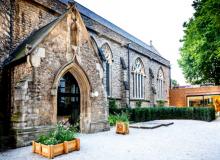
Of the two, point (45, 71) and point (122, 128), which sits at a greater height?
point (45, 71)

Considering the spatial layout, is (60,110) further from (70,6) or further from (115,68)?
(115,68)

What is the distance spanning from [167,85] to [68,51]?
24886 millimetres

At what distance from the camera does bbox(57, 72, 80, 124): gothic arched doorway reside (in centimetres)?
1281

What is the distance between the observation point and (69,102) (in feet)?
43.2

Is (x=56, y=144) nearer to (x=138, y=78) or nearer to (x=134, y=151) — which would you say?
(x=134, y=151)

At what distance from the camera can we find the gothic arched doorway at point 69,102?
1281cm

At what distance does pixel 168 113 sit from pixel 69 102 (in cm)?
1231

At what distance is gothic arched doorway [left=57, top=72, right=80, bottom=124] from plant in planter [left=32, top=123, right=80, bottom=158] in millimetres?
4643

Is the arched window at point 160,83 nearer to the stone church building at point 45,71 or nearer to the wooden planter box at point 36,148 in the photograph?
the stone church building at point 45,71

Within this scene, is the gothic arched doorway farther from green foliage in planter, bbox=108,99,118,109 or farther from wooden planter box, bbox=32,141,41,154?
green foliage in planter, bbox=108,99,118,109

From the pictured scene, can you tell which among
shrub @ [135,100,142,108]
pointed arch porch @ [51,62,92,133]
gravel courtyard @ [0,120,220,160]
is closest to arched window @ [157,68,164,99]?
shrub @ [135,100,142,108]

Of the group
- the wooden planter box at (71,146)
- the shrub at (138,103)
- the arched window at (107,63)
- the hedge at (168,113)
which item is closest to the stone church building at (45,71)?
the wooden planter box at (71,146)

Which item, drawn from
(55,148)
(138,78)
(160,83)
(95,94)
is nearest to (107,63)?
(138,78)

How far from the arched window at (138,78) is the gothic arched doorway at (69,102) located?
35.8 ft
